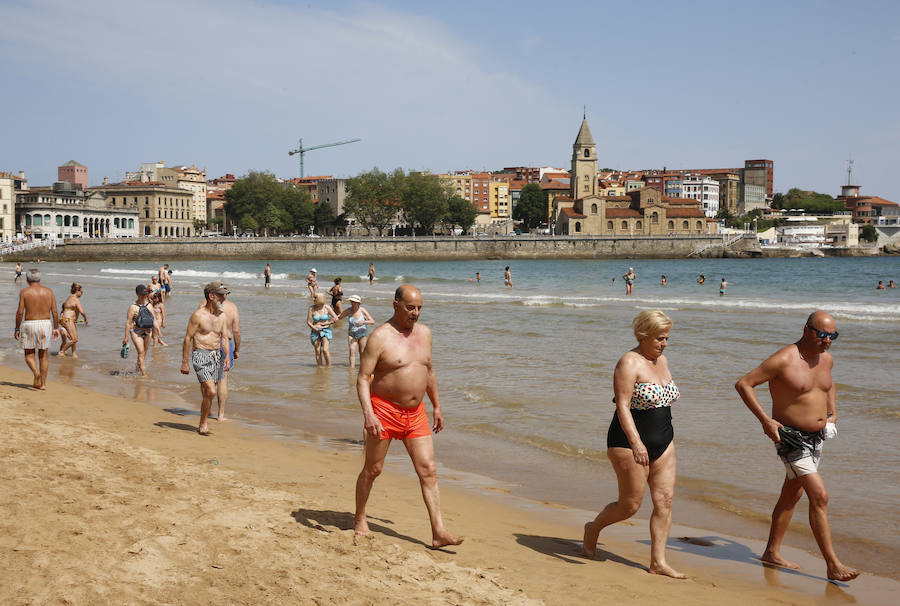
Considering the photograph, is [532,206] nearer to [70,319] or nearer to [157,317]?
[157,317]

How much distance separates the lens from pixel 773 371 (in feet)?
15.7

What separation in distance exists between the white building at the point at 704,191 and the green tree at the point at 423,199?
271 ft

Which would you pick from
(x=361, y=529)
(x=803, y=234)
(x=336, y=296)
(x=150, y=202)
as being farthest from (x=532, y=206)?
(x=361, y=529)

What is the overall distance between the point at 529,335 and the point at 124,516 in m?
15.0

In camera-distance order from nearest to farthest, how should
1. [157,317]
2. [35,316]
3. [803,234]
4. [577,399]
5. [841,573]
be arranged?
[841,573]
[35,316]
[577,399]
[157,317]
[803,234]

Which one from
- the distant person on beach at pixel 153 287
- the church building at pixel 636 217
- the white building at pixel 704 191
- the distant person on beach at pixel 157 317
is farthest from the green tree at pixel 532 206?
the distant person on beach at pixel 157 317

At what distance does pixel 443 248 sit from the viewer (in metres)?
102

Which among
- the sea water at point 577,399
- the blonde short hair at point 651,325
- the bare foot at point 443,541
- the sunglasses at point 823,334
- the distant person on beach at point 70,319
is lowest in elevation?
the sea water at point 577,399

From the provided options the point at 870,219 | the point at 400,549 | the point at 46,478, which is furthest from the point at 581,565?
the point at 870,219

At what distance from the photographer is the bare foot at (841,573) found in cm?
470

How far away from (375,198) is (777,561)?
4637 inches

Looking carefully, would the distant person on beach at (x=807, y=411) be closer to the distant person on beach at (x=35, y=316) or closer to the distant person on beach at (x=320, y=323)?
the distant person on beach at (x=35, y=316)

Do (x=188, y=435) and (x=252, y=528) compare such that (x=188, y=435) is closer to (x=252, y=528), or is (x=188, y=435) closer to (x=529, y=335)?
(x=252, y=528)

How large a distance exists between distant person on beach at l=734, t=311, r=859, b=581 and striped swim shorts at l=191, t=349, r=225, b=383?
5434mm
